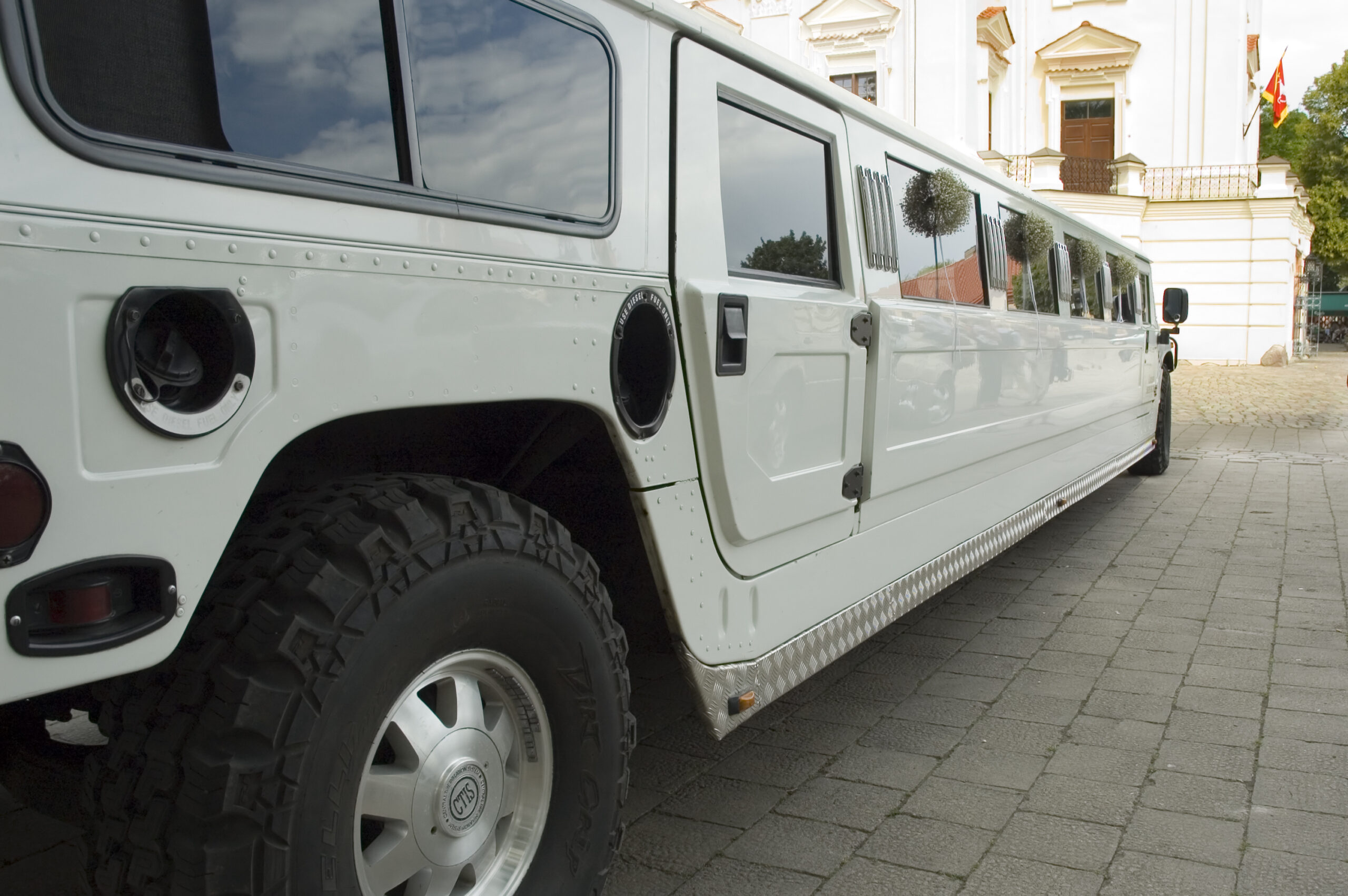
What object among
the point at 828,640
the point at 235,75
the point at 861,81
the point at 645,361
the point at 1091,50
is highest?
the point at 1091,50

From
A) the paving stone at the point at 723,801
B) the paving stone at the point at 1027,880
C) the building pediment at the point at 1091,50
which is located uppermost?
the building pediment at the point at 1091,50

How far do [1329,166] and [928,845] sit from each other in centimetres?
4412

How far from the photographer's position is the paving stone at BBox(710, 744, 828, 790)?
10.9ft

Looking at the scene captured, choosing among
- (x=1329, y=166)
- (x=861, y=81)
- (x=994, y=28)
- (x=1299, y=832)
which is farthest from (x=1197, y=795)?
(x=1329, y=166)

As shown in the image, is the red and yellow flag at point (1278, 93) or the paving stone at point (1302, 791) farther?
the red and yellow flag at point (1278, 93)

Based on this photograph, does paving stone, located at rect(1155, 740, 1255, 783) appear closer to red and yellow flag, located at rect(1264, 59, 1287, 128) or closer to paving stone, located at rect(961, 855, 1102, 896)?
paving stone, located at rect(961, 855, 1102, 896)

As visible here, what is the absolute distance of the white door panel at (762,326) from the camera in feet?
8.59

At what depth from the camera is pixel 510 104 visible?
2.13 metres

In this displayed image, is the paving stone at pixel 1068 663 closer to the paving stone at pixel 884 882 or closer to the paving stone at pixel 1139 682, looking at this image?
the paving stone at pixel 1139 682

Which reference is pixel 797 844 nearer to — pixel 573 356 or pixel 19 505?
pixel 573 356

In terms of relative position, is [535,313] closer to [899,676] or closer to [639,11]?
[639,11]

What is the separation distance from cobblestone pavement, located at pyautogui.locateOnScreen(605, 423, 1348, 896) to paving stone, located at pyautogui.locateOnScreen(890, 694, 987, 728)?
0.01m

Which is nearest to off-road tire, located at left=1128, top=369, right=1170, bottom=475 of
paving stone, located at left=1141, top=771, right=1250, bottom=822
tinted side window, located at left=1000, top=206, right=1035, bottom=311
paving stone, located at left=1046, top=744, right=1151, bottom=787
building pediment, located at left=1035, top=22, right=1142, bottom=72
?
tinted side window, located at left=1000, top=206, right=1035, bottom=311

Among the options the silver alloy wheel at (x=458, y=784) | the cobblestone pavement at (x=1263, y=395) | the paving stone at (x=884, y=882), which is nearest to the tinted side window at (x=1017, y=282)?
the paving stone at (x=884, y=882)
